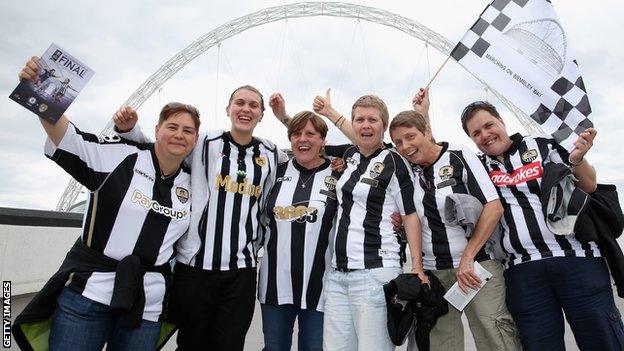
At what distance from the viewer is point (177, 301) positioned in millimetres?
2410

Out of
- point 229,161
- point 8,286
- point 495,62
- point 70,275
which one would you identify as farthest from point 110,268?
point 495,62

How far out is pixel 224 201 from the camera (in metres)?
2.61

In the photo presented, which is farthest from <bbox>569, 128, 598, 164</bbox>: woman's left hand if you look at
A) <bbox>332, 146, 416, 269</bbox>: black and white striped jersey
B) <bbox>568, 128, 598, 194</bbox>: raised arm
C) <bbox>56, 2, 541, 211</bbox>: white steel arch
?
<bbox>56, 2, 541, 211</bbox>: white steel arch

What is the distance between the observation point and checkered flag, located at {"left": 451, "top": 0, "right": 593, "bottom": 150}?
2.78 metres

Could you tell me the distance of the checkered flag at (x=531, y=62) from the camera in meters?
2.78

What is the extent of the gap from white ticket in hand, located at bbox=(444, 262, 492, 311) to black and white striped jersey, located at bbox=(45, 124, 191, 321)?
178 centimetres

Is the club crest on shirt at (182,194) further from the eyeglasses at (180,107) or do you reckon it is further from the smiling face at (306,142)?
the smiling face at (306,142)

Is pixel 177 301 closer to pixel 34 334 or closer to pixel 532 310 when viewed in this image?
pixel 34 334

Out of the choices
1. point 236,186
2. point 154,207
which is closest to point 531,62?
point 236,186

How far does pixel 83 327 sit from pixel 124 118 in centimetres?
125

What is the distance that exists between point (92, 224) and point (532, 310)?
276 cm

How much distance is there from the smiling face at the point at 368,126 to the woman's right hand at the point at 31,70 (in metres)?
1.94

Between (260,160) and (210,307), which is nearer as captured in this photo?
(210,307)

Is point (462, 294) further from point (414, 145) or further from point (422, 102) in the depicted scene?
point (422, 102)
